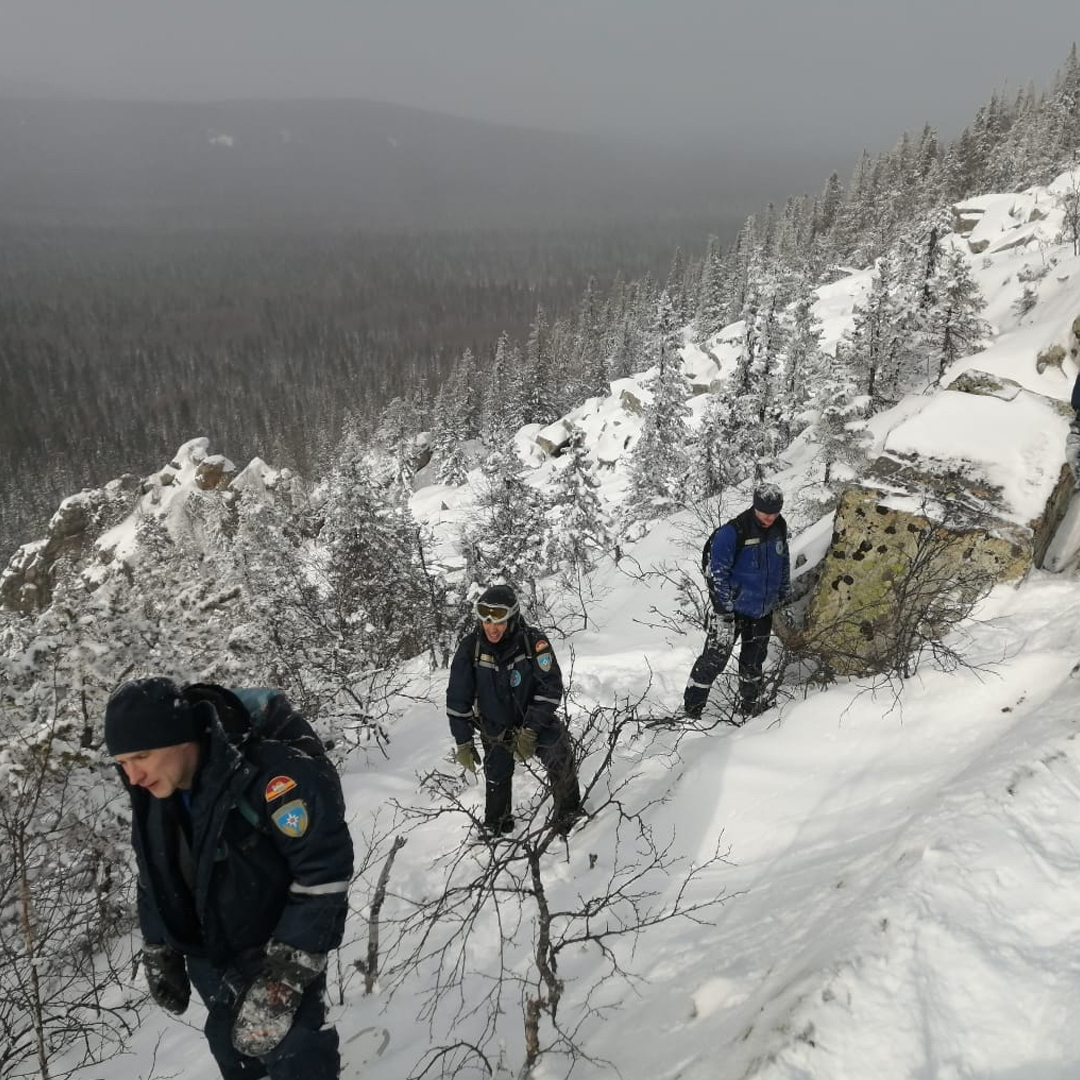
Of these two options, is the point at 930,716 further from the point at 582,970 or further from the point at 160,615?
the point at 160,615

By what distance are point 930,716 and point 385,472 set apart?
→ 203 feet

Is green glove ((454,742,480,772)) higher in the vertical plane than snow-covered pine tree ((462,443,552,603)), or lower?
higher

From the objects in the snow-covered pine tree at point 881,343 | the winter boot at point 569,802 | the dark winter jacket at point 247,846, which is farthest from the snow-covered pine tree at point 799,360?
the dark winter jacket at point 247,846

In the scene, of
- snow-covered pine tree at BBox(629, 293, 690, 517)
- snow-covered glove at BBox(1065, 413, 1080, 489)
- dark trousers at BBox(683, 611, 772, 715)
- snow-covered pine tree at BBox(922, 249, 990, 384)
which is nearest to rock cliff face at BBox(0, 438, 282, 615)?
snow-covered pine tree at BBox(629, 293, 690, 517)

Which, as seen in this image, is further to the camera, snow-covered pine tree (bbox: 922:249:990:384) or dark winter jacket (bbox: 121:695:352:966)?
snow-covered pine tree (bbox: 922:249:990:384)

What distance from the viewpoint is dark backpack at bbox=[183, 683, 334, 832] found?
240 cm

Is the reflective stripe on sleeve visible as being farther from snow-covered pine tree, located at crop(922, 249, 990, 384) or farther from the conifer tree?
snow-covered pine tree, located at crop(922, 249, 990, 384)

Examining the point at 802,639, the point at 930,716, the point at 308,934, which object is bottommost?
the point at 802,639

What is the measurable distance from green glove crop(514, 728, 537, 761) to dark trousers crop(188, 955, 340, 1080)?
178 centimetres

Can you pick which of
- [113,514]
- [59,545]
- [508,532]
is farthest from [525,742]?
[113,514]

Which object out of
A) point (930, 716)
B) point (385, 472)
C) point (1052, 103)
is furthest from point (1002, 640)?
point (1052, 103)

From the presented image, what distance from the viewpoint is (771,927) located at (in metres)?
3.00

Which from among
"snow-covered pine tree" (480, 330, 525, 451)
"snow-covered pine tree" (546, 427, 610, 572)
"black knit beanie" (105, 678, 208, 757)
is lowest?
"snow-covered pine tree" (480, 330, 525, 451)

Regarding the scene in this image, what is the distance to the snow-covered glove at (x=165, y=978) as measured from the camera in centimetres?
262
